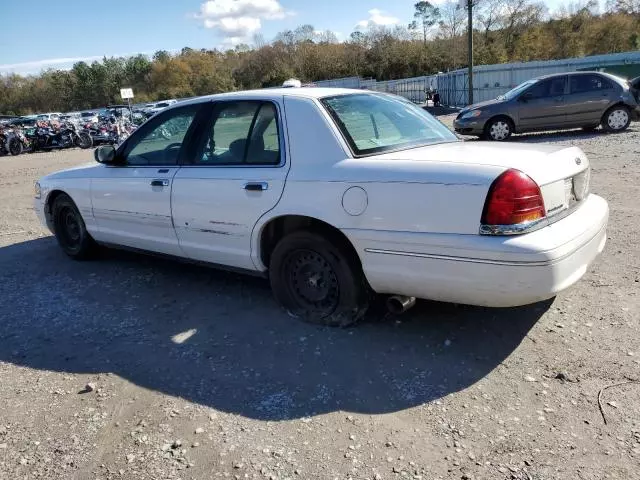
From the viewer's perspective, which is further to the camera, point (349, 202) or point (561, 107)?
point (561, 107)

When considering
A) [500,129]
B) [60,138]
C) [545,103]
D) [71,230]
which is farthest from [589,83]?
[60,138]

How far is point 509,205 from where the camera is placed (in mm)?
3010

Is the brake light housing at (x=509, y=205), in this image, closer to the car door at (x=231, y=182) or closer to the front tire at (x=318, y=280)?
the front tire at (x=318, y=280)

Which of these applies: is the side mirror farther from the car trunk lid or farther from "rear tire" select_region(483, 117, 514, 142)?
"rear tire" select_region(483, 117, 514, 142)

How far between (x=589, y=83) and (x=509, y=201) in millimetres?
12565

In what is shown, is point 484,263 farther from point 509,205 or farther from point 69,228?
point 69,228

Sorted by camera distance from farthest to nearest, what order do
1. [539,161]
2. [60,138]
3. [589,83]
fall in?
[60,138]
[589,83]
[539,161]

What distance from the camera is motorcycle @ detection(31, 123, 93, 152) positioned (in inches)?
939

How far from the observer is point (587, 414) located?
9.11 feet

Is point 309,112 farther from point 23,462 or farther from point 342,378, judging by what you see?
point 23,462

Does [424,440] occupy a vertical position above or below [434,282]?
below

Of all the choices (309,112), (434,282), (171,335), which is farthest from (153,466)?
(309,112)

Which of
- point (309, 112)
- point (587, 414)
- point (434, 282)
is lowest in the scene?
point (587, 414)

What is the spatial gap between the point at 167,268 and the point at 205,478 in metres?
3.26
